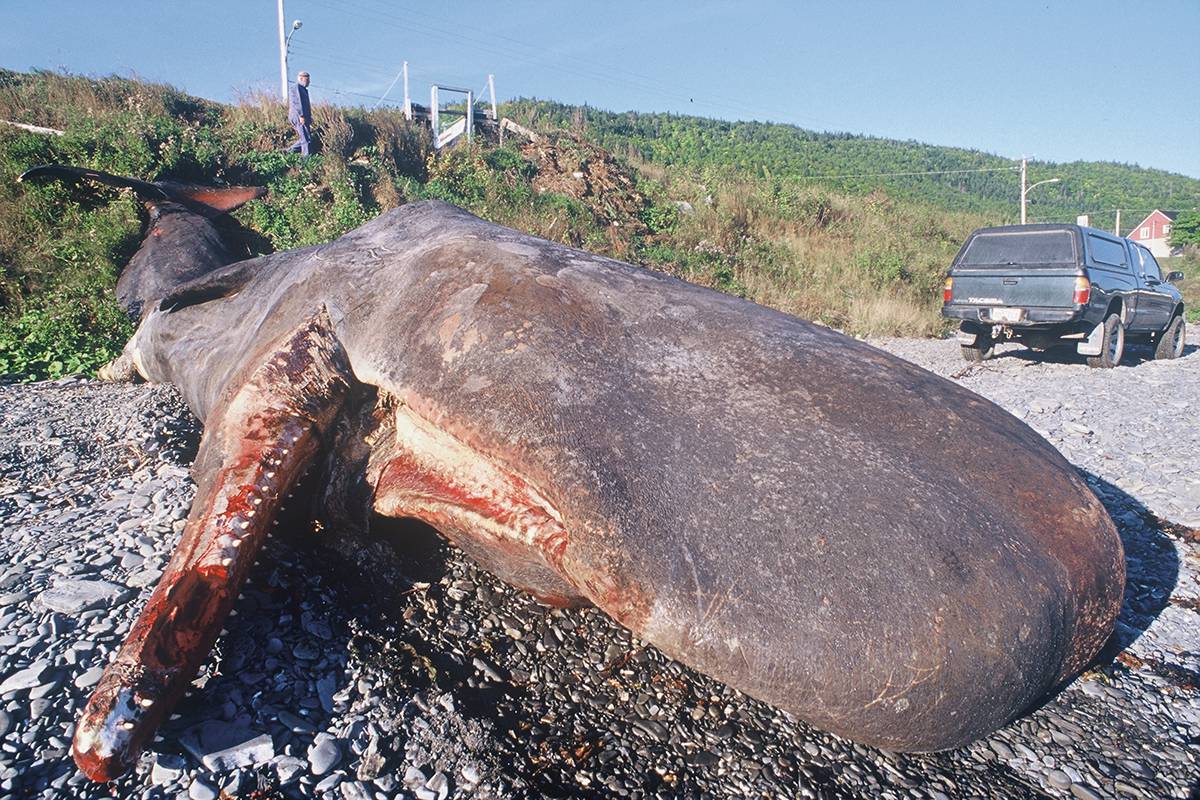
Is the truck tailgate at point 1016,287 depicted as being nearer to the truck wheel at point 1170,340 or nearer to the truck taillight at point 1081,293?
the truck taillight at point 1081,293

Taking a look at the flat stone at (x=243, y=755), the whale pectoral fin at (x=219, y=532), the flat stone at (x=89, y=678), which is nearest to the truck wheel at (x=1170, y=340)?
the whale pectoral fin at (x=219, y=532)

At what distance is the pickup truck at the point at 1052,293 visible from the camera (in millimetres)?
8578

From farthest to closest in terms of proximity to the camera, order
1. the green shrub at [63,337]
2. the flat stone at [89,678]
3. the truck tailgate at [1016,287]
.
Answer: the truck tailgate at [1016,287] < the green shrub at [63,337] < the flat stone at [89,678]

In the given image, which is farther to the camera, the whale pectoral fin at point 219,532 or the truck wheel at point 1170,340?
the truck wheel at point 1170,340

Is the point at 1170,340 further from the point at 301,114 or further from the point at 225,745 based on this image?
the point at 301,114

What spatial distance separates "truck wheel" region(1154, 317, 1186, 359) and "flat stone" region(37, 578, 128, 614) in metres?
12.2

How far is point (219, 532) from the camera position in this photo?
202cm

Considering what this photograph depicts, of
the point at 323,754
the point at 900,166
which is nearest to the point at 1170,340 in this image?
the point at 323,754

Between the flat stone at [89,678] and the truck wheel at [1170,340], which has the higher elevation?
the flat stone at [89,678]

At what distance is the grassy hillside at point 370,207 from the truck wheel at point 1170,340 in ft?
10.2

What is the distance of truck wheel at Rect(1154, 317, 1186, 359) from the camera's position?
10.1 metres

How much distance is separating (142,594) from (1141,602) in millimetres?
3635

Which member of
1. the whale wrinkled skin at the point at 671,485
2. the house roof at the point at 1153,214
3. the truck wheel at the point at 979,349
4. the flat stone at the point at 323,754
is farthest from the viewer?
the house roof at the point at 1153,214

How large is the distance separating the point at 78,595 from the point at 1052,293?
954cm
